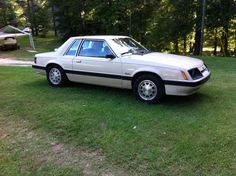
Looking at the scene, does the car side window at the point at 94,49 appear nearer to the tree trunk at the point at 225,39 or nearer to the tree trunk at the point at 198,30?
the tree trunk at the point at 198,30

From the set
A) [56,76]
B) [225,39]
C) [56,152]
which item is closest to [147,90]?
[56,152]

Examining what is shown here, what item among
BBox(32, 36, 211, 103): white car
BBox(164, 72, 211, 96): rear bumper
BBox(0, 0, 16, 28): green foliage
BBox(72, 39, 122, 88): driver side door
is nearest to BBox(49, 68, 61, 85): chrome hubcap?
BBox(32, 36, 211, 103): white car

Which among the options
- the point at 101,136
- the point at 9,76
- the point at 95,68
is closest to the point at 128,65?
the point at 95,68

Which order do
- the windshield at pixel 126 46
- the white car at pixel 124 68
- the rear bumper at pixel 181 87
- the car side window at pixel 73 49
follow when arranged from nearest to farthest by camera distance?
the rear bumper at pixel 181 87 → the white car at pixel 124 68 → the windshield at pixel 126 46 → the car side window at pixel 73 49

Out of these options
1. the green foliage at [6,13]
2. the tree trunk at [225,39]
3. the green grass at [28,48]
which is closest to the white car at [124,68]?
the green grass at [28,48]

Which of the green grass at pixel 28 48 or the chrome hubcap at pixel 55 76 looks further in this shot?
the green grass at pixel 28 48

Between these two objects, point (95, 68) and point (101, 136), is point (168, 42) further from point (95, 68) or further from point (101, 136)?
point (101, 136)

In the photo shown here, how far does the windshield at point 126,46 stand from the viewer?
638 centimetres

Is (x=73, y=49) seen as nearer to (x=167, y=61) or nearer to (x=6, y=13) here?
(x=167, y=61)

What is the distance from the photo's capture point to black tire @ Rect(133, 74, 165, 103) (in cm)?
569

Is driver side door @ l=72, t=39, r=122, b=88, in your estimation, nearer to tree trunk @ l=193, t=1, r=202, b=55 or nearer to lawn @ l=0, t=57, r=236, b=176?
lawn @ l=0, t=57, r=236, b=176

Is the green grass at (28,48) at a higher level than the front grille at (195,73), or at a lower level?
lower

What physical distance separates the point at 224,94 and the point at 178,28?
1625cm

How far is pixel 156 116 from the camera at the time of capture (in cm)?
521
